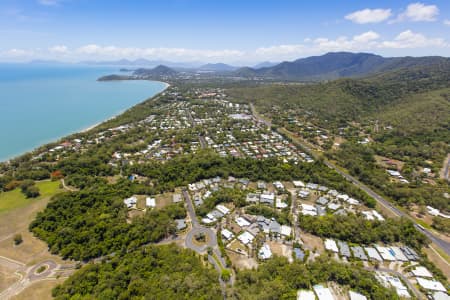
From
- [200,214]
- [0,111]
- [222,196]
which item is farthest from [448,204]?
[0,111]

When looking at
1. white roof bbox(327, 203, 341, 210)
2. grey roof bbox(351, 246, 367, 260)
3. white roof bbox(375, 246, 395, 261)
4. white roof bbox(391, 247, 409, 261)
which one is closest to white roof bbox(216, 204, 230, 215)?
white roof bbox(327, 203, 341, 210)

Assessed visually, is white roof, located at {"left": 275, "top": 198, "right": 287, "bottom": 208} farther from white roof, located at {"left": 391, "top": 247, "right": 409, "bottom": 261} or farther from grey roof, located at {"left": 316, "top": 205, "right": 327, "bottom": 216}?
white roof, located at {"left": 391, "top": 247, "right": 409, "bottom": 261}

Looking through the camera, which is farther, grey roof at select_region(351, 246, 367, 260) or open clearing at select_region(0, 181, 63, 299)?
grey roof at select_region(351, 246, 367, 260)

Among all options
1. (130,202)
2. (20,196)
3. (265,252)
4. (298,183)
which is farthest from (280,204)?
(20,196)

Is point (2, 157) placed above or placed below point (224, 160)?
below

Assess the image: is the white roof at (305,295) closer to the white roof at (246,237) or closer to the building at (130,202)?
the white roof at (246,237)

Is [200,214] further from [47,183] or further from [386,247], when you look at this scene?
[47,183]
